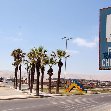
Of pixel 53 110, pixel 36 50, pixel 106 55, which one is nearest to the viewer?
pixel 106 55

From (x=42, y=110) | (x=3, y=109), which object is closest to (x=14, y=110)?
(x=3, y=109)

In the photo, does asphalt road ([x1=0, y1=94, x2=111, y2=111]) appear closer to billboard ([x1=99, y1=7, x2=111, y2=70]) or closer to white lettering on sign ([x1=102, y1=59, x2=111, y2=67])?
billboard ([x1=99, y1=7, x2=111, y2=70])

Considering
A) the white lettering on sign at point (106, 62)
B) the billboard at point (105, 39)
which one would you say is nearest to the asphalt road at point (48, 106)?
the billboard at point (105, 39)

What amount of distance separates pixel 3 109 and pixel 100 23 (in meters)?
33.3

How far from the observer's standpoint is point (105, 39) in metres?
6.66

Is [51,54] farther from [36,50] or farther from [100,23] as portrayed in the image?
[100,23]

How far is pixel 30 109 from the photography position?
41.2m

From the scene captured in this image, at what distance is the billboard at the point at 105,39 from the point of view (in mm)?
6504

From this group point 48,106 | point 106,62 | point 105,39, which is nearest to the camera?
point 106,62

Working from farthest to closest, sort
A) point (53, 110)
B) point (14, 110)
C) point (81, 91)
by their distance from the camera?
point (81, 91), point (53, 110), point (14, 110)

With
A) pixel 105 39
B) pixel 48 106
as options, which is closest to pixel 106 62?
pixel 105 39

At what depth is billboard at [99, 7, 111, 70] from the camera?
6.50m

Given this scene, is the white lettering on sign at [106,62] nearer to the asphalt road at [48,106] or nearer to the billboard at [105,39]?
the billboard at [105,39]

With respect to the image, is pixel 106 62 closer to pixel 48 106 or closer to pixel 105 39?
pixel 105 39
